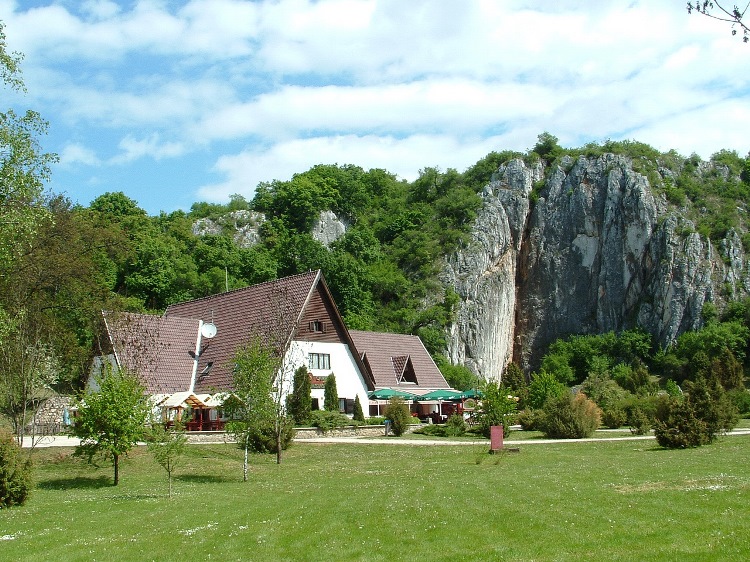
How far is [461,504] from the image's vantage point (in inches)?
552

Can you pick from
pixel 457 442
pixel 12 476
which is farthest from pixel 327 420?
pixel 12 476

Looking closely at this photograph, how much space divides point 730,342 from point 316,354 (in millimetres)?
40110

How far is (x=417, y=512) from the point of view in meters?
13.4

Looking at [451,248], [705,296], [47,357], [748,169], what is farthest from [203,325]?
[748,169]

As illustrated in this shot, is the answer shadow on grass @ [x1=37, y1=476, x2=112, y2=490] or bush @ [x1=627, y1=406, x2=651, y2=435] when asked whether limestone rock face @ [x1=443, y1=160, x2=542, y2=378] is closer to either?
bush @ [x1=627, y1=406, x2=651, y2=435]

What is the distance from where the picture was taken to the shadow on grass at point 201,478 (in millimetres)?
22422

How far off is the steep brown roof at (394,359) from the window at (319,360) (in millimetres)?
4445

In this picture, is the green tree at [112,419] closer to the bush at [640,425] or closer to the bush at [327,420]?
the bush at [327,420]

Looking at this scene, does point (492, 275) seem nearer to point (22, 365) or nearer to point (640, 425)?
point (640, 425)

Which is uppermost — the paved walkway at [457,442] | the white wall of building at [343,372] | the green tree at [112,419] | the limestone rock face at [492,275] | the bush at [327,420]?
the limestone rock face at [492,275]

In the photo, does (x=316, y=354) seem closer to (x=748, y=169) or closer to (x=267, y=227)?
(x=267, y=227)

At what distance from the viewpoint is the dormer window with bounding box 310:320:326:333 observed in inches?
1636

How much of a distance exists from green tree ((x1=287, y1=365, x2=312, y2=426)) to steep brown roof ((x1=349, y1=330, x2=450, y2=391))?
9985mm

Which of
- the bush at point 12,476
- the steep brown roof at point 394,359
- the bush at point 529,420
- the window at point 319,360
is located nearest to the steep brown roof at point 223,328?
the window at point 319,360
